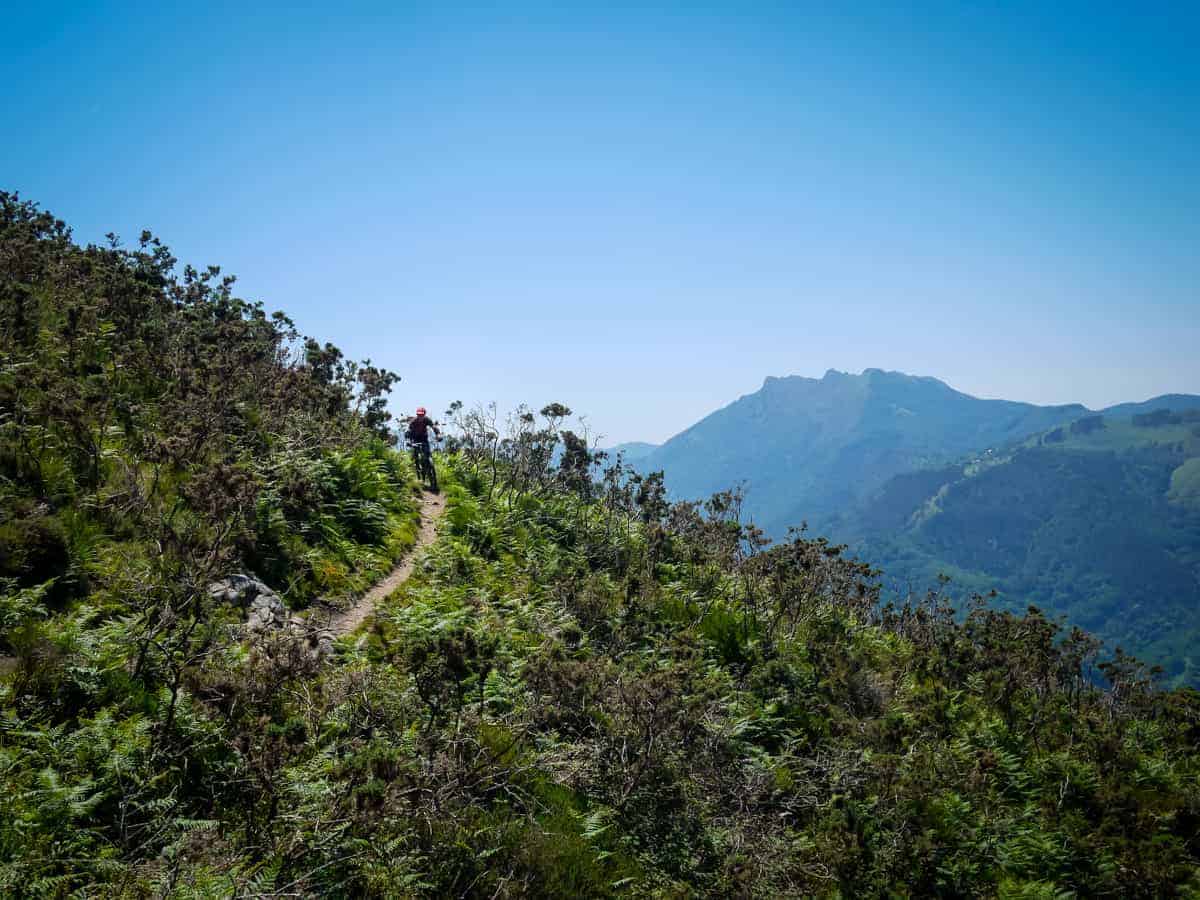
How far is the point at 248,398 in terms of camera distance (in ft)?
43.7

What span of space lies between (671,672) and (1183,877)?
25.5ft

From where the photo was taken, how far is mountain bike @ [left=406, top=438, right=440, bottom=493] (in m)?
17.4

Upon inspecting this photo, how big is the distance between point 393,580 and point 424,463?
7.14 m

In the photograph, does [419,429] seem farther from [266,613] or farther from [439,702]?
[439,702]

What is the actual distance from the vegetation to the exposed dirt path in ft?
1.17

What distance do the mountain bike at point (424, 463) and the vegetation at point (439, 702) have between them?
5.62ft

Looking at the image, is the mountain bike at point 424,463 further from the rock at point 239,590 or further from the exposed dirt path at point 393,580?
the rock at point 239,590

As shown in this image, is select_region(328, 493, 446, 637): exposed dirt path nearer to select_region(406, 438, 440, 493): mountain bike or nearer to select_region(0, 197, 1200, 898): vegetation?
select_region(0, 197, 1200, 898): vegetation

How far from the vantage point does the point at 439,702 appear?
19.5 feet

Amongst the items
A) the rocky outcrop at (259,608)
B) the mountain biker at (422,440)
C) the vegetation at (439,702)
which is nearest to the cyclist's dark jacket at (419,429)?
the mountain biker at (422,440)

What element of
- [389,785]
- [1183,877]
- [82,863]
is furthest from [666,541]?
[82,863]

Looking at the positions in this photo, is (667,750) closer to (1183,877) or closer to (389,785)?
(389,785)

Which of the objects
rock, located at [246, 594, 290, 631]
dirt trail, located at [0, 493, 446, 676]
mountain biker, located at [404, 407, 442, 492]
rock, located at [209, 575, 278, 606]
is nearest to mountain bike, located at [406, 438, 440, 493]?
mountain biker, located at [404, 407, 442, 492]

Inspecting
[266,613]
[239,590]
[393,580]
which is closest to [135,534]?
[239,590]
